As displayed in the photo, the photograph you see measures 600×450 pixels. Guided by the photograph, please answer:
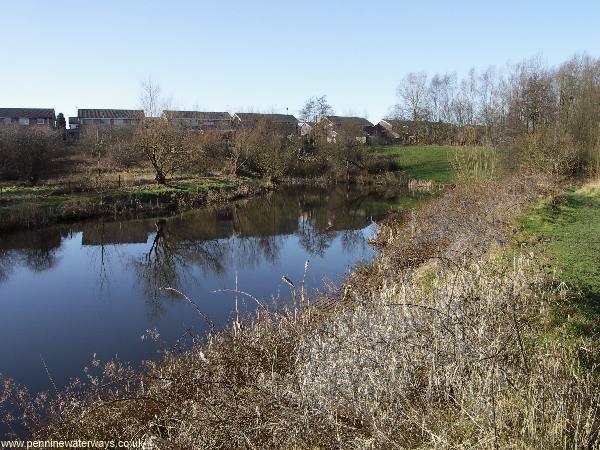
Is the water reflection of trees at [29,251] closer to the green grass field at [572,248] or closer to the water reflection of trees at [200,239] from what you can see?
the water reflection of trees at [200,239]

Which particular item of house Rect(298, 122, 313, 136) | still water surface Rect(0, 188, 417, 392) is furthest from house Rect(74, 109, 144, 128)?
still water surface Rect(0, 188, 417, 392)

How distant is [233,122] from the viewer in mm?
39938

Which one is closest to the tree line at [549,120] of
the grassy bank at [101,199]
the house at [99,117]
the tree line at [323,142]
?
the tree line at [323,142]

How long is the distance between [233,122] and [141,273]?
2844 centimetres

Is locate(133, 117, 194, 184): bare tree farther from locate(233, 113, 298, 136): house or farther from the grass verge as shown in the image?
the grass verge

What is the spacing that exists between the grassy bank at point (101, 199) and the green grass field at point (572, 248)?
17.0 meters

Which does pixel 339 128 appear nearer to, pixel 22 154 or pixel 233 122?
pixel 233 122

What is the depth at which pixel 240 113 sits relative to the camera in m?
43.9

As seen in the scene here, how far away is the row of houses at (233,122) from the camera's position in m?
38.4

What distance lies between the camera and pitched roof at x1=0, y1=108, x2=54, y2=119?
52406 mm

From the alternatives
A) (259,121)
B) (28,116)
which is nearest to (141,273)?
(259,121)

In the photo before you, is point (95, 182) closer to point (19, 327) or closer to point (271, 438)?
point (19, 327)

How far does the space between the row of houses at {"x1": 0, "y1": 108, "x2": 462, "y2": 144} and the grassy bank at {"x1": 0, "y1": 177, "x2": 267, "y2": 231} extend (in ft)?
17.5

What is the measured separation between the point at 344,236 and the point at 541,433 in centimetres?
1513
